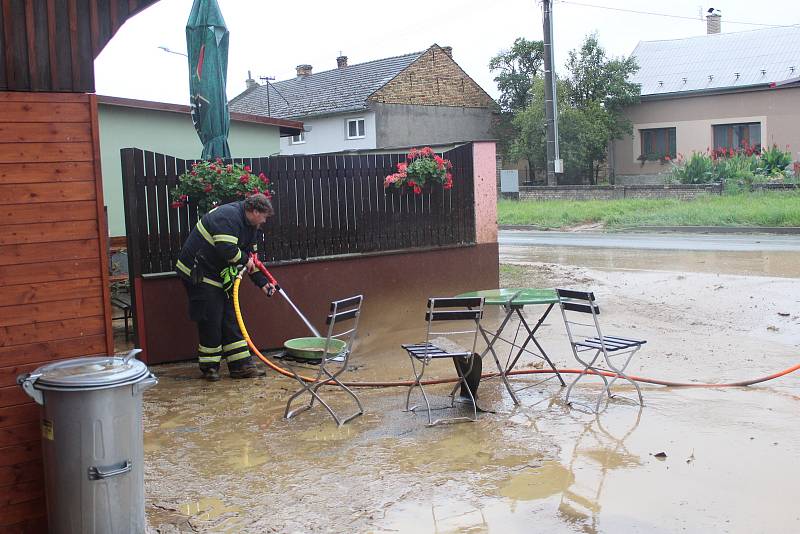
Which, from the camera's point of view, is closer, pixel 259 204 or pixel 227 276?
pixel 259 204

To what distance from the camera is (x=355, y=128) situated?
38.6 meters

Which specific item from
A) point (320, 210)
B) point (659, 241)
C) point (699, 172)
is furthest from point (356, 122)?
point (320, 210)

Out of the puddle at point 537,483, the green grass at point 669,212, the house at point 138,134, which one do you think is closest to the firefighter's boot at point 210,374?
the puddle at point 537,483

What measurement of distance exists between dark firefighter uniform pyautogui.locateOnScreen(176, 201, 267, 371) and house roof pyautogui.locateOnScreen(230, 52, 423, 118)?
2991cm

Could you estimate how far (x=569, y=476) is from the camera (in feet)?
17.1

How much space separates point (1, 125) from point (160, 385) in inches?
157

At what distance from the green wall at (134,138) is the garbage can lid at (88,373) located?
9611mm

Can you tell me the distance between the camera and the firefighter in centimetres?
779

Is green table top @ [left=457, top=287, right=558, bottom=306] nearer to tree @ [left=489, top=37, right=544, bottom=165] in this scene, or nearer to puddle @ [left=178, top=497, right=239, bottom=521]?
puddle @ [left=178, top=497, right=239, bottom=521]

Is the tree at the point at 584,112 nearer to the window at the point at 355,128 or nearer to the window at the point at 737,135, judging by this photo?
the window at the point at 737,135

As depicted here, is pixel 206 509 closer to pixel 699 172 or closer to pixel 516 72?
pixel 699 172

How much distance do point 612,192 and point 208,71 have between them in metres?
23.0

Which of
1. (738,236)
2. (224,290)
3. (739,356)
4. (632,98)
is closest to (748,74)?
(632,98)

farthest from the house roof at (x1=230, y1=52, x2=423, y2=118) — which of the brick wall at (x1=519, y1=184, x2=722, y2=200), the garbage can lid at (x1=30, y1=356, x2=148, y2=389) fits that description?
the garbage can lid at (x1=30, y1=356, x2=148, y2=389)
